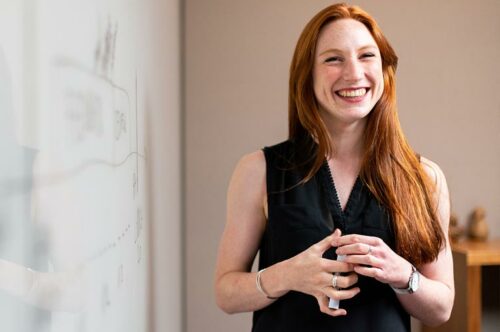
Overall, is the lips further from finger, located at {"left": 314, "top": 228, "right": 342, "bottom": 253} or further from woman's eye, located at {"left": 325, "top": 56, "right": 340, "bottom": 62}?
finger, located at {"left": 314, "top": 228, "right": 342, "bottom": 253}

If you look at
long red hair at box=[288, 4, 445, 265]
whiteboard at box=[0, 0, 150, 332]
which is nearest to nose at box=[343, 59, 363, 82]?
long red hair at box=[288, 4, 445, 265]

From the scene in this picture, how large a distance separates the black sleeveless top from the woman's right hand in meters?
0.13

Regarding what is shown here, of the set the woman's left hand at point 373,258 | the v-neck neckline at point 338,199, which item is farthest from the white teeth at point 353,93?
the woman's left hand at point 373,258

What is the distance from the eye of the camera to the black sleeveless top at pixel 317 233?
5.30 feet

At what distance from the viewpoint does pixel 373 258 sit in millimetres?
1451

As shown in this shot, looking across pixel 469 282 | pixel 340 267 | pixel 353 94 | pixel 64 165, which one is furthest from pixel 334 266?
pixel 469 282

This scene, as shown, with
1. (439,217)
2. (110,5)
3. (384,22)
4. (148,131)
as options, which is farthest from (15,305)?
(384,22)

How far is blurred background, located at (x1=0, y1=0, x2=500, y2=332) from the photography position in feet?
1.65

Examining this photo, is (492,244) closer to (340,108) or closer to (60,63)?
(340,108)

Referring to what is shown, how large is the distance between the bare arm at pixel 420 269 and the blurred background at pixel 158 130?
45 centimetres

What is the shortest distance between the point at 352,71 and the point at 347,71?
0.01 metres

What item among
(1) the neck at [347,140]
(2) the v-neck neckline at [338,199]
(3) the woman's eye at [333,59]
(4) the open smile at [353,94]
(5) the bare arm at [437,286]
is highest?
(3) the woman's eye at [333,59]

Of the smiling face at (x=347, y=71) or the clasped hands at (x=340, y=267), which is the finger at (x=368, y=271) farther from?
the smiling face at (x=347, y=71)

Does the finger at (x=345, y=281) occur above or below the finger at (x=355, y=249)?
below
